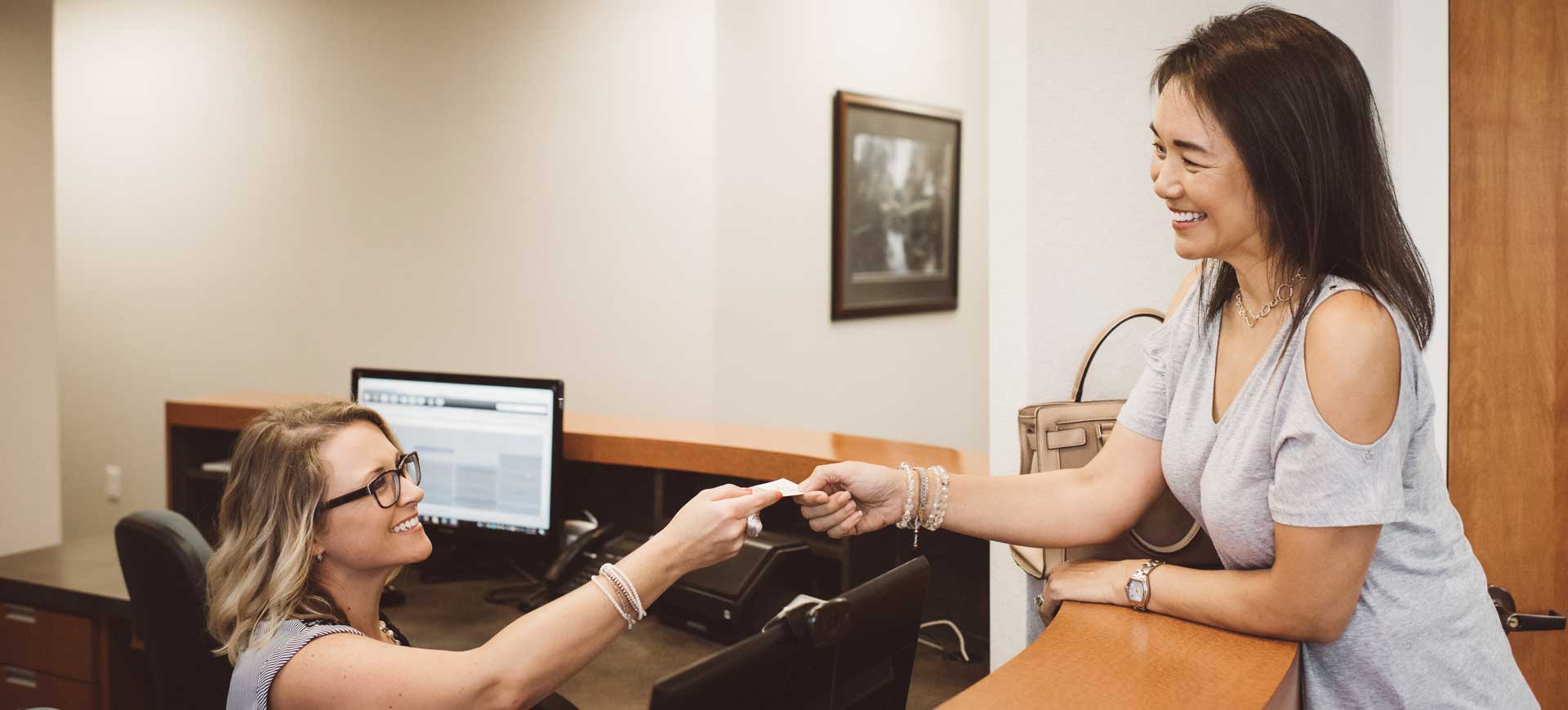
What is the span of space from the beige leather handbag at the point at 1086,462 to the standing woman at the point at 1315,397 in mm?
186

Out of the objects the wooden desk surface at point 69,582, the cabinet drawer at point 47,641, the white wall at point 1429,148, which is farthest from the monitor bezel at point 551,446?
the white wall at point 1429,148

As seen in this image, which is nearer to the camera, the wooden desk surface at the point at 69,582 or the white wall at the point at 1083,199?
the white wall at the point at 1083,199

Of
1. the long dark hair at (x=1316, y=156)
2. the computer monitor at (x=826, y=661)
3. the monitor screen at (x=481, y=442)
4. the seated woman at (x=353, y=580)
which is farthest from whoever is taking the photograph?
the monitor screen at (x=481, y=442)

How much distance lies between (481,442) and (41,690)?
1.25m

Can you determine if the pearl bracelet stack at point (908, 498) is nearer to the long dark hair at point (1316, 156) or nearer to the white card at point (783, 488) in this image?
the white card at point (783, 488)

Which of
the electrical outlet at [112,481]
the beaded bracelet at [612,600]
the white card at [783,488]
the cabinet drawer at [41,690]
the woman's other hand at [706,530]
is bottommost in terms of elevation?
the cabinet drawer at [41,690]

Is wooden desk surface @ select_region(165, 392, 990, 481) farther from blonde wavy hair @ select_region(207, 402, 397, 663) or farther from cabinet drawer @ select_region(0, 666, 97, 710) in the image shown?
cabinet drawer @ select_region(0, 666, 97, 710)

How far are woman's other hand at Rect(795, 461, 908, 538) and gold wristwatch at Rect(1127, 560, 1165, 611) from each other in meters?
0.38

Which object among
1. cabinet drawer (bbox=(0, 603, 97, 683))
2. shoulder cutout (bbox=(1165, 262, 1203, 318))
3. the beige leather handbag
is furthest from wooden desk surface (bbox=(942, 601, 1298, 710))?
cabinet drawer (bbox=(0, 603, 97, 683))

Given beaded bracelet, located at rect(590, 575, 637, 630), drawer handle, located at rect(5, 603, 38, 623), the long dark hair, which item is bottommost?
drawer handle, located at rect(5, 603, 38, 623)

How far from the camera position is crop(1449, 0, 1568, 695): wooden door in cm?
205

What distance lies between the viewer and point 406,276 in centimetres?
470

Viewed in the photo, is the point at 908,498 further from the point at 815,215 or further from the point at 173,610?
the point at 815,215

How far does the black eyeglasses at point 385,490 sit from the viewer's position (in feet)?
5.37
